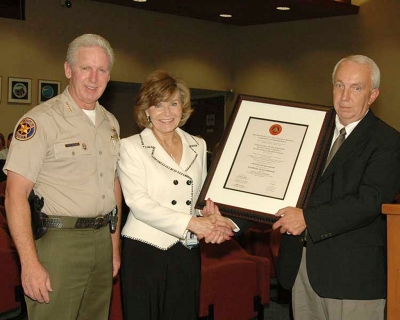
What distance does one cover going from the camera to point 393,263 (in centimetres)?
222

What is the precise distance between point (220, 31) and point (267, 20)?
1.21 m

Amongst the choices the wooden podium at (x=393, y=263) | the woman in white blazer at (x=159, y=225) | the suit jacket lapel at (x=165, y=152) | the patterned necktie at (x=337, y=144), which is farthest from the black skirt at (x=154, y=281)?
the wooden podium at (x=393, y=263)

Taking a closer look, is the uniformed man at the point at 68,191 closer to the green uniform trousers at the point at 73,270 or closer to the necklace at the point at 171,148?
the green uniform trousers at the point at 73,270

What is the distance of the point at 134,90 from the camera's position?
42.2ft

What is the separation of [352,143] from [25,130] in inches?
57.7

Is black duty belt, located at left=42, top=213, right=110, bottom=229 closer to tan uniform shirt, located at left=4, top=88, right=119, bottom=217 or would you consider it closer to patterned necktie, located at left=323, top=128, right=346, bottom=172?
tan uniform shirt, located at left=4, top=88, right=119, bottom=217

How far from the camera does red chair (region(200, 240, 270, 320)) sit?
14.1 feet

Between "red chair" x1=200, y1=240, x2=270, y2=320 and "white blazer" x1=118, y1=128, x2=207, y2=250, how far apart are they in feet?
4.48

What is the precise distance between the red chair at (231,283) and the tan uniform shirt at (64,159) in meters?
1.61

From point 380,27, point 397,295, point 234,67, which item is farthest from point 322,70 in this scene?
point 397,295

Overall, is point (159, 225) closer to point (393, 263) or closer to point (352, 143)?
point (352, 143)

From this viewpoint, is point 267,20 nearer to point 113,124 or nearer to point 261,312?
point 261,312

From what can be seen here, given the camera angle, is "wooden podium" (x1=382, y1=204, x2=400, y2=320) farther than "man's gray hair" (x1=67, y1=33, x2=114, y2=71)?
No

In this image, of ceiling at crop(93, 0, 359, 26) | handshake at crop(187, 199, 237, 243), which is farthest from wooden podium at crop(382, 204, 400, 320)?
ceiling at crop(93, 0, 359, 26)
